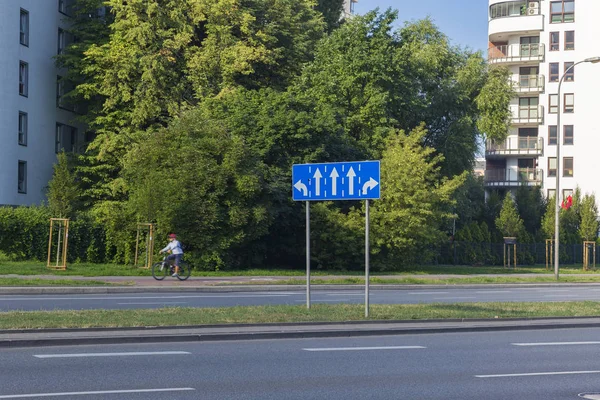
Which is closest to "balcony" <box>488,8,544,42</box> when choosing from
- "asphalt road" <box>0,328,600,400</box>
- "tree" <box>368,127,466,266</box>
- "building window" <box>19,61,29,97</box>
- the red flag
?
the red flag

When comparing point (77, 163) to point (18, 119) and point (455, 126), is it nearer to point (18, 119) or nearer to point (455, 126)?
point (18, 119)

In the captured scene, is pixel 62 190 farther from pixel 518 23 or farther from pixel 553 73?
pixel 553 73

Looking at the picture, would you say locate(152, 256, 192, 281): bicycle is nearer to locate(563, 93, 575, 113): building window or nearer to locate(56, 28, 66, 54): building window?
locate(56, 28, 66, 54): building window

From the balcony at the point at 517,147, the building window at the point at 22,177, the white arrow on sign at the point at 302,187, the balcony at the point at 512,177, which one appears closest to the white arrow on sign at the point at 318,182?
the white arrow on sign at the point at 302,187

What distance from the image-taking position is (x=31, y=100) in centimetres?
5122

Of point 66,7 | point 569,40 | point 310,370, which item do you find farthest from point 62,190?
point 569,40

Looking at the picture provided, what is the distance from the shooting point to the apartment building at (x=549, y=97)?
253ft

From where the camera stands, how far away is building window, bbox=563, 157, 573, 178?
77.9 meters

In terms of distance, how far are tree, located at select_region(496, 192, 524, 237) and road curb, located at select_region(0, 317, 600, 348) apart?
4203 cm

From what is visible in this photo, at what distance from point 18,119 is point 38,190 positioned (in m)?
4.74

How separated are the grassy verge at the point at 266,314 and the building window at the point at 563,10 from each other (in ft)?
201

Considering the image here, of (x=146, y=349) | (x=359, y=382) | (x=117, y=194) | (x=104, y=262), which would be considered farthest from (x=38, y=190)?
(x=359, y=382)

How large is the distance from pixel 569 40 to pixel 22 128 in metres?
48.3

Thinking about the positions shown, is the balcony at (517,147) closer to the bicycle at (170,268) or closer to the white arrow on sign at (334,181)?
the bicycle at (170,268)
